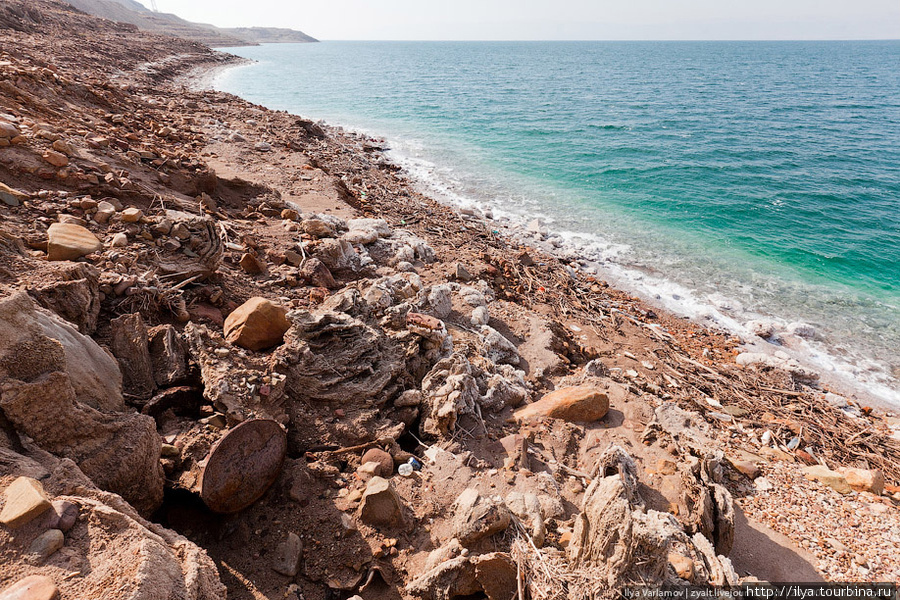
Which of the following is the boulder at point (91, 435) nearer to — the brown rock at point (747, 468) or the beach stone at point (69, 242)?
the beach stone at point (69, 242)

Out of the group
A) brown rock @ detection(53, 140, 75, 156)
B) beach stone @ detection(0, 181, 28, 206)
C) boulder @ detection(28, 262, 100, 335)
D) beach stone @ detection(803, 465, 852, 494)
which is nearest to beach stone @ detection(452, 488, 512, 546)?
boulder @ detection(28, 262, 100, 335)

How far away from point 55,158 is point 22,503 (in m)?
5.98

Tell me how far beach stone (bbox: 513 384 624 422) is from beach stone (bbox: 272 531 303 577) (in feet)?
8.76

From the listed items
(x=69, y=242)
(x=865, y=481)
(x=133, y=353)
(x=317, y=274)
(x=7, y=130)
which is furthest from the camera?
(x=317, y=274)

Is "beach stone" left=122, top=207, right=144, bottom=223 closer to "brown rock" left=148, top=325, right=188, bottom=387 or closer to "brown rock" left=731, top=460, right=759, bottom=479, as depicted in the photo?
"brown rock" left=148, top=325, right=188, bottom=387

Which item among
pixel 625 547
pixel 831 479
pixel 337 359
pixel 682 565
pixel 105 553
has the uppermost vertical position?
pixel 105 553

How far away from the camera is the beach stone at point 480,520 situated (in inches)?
124

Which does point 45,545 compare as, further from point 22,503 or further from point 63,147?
point 63,147

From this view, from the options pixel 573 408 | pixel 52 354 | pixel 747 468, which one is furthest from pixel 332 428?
pixel 747 468

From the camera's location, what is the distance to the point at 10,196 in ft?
16.1

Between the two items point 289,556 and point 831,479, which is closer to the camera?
point 289,556

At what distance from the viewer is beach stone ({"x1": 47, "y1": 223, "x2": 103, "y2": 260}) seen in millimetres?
4438

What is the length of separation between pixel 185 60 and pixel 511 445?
58598 millimetres

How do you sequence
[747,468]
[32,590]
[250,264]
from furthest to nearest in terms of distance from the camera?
1. [250,264]
2. [747,468]
3. [32,590]
